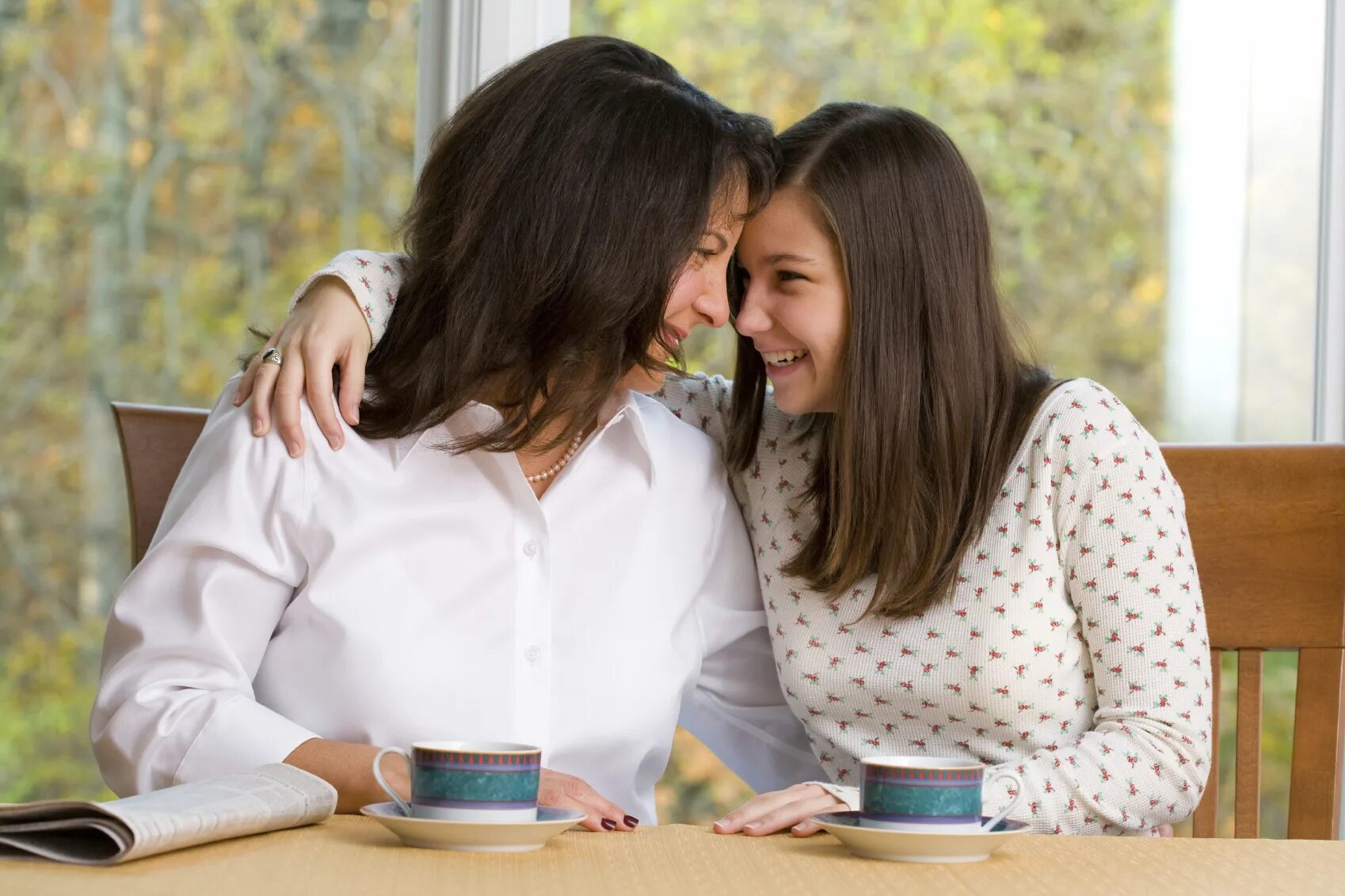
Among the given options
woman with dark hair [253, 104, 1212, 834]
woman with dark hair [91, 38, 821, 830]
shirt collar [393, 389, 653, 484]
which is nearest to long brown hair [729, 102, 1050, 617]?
woman with dark hair [253, 104, 1212, 834]

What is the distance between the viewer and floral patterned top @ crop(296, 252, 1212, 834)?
1.38 meters

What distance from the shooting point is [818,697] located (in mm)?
1555

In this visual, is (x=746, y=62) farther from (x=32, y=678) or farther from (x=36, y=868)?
(x=36, y=868)

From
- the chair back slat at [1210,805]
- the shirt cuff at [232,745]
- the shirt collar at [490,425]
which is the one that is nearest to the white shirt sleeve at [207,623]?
the shirt cuff at [232,745]

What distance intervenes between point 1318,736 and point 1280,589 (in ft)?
0.56

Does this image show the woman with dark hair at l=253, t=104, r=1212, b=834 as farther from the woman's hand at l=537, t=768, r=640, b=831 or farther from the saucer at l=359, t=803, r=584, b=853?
the saucer at l=359, t=803, r=584, b=853

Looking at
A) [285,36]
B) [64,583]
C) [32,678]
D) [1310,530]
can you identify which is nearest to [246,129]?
[285,36]

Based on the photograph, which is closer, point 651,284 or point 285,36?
point 651,284

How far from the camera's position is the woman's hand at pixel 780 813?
3.52 ft

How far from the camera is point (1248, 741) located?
1.63 meters

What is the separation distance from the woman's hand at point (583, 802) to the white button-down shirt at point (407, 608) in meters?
0.24

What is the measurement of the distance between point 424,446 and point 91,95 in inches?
43.4

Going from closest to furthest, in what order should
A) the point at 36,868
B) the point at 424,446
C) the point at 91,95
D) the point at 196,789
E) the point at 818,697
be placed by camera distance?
the point at 36,868, the point at 196,789, the point at 424,446, the point at 818,697, the point at 91,95

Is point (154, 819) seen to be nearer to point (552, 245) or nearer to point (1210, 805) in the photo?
point (552, 245)
